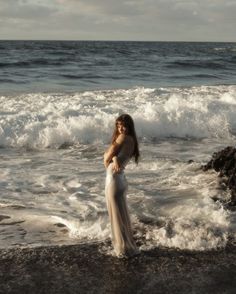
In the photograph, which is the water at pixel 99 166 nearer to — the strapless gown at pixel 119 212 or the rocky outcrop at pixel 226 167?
the rocky outcrop at pixel 226 167

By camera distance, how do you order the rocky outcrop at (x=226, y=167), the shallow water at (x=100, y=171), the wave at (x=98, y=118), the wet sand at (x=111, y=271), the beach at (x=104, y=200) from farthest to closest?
the wave at (x=98, y=118)
the rocky outcrop at (x=226, y=167)
the shallow water at (x=100, y=171)
the beach at (x=104, y=200)
the wet sand at (x=111, y=271)

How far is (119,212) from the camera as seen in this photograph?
21.2ft

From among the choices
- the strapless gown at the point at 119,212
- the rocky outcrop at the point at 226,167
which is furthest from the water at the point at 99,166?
the strapless gown at the point at 119,212

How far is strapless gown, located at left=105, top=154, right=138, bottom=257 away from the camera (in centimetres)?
638

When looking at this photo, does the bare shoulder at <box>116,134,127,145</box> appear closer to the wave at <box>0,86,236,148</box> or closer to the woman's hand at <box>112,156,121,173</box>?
Result: the woman's hand at <box>112,156,121,173</box>

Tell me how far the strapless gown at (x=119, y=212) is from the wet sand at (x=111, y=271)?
155 mm

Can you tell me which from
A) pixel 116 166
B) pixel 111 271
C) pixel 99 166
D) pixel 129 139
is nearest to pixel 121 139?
pixel 129 139

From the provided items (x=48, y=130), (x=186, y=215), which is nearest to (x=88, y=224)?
(x=186, y=215)

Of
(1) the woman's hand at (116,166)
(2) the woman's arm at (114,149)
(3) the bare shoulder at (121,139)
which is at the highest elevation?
(3) the bare shoulder at (121,139)

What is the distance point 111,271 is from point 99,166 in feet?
18.1

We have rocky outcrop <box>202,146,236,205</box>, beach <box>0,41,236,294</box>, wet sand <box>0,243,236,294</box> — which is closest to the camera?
wet sand <box>0,243,236,294</box>

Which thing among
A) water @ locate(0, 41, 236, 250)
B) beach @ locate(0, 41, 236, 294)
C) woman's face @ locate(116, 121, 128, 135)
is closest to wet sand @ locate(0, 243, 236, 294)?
beach @ locate(0, 41, 236, 294)

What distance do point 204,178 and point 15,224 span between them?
402 cm

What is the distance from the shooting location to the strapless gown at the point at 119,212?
6.38 m
